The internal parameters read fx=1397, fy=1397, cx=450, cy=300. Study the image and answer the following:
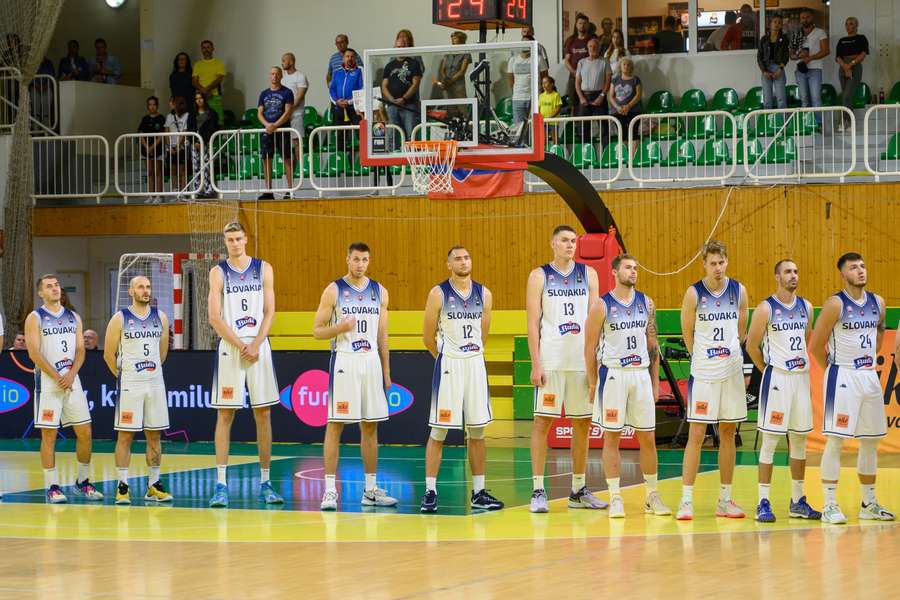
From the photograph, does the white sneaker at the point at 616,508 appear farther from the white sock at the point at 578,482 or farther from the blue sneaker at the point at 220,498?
the blue sneaker at the point at 220,498

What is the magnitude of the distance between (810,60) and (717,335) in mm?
11465

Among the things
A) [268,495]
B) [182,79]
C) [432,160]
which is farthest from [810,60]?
[268,495]

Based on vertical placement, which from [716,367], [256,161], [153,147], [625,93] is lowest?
[716,367]

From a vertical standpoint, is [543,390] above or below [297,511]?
above

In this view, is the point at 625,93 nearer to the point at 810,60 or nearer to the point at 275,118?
the point at 810,60

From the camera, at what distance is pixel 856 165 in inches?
806

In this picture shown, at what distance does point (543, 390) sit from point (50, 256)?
15848 millimetres

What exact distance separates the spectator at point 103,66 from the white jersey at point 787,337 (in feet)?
59.5

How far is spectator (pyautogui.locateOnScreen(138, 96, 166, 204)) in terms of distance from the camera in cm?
2292

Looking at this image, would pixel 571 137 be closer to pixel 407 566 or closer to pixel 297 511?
pixel 297 511

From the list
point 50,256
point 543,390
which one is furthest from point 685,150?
point 50,256

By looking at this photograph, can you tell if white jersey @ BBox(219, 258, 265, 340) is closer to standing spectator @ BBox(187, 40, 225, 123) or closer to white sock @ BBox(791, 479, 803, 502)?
white sock @ BBox(791, 479, 803, 502)

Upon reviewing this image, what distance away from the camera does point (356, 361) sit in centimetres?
1202

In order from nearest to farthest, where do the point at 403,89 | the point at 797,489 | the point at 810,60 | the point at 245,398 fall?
1. the point at 797,489
2. the point at 403,89
3. the point at 245,398
4. the point at 810,60
